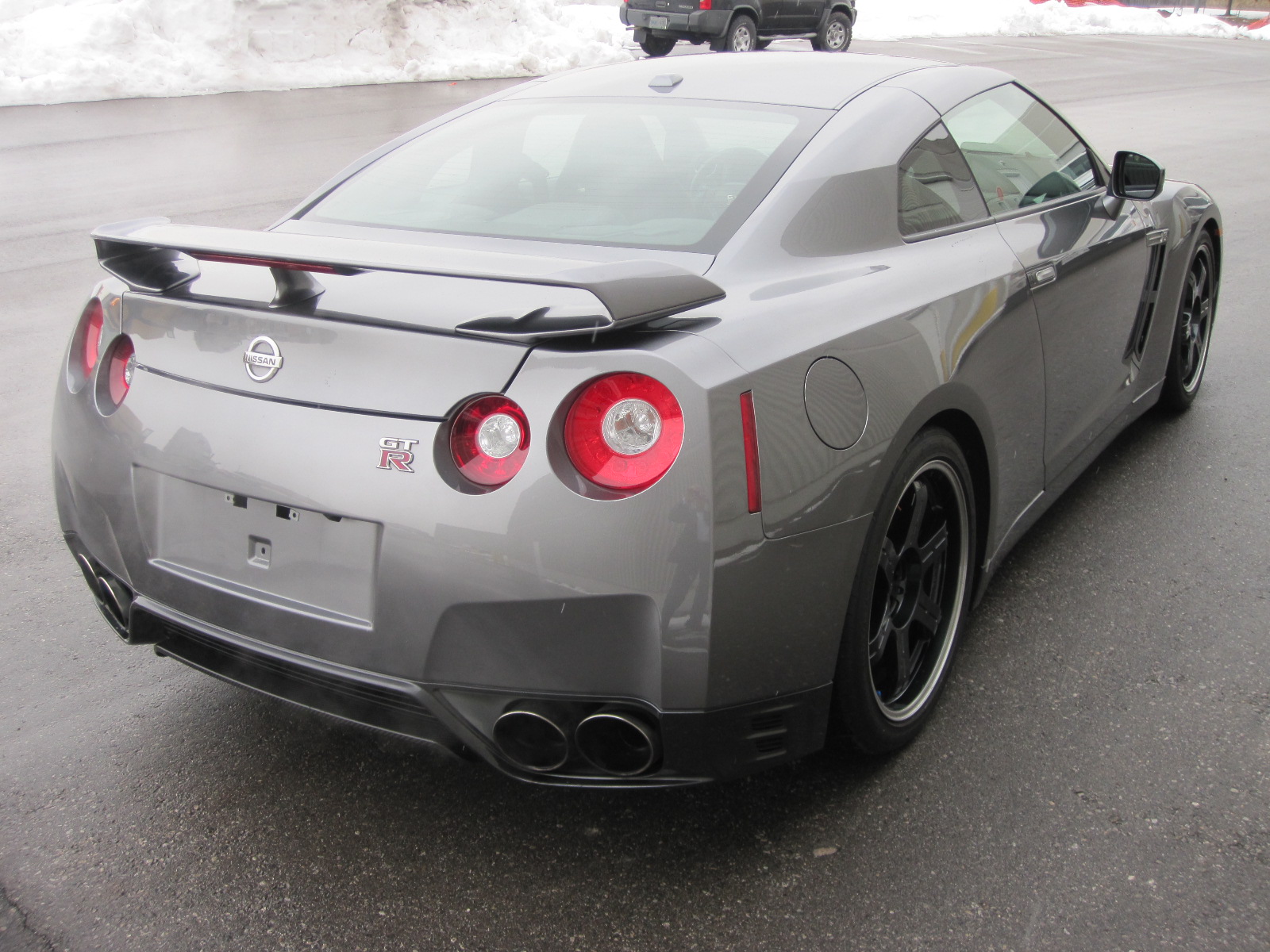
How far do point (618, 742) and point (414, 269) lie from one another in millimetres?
921

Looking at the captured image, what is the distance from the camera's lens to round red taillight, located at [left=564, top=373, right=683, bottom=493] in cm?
203

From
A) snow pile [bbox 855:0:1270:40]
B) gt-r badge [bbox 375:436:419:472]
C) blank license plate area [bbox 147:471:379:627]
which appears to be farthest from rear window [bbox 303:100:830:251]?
snow pile [bbox 855:0:1270:40]

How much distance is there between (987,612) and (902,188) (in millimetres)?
1304

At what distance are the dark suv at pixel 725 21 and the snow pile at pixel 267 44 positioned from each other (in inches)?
26.4

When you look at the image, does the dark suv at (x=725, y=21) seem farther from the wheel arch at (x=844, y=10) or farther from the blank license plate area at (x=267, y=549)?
the blank license plate area at (x=267, y=549)

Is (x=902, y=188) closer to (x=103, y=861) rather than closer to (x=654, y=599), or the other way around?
(x=654, y=599)

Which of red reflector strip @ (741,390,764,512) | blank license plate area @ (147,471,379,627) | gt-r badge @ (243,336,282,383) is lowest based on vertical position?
blank license plate area @ (147,471,379,627)

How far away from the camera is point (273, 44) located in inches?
682

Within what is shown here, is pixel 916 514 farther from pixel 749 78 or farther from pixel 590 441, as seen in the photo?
pixel 749 78

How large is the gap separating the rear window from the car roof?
83 mm

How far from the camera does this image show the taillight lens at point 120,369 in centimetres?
245

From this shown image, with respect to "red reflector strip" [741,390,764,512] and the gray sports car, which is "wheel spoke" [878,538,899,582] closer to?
the gray sports car

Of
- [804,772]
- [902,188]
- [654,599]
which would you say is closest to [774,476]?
[654,599]

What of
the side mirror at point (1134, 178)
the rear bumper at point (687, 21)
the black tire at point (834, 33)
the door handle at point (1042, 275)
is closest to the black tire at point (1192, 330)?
the side mirror at point (1134, 178)
